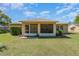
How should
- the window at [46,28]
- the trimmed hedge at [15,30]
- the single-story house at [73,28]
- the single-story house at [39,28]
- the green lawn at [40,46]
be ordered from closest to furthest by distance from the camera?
the green lawn at [40,46], the single-story house at [73,28], the trimmed hedge at [15,30], the single-story house at [39,28], the window at [46,28]

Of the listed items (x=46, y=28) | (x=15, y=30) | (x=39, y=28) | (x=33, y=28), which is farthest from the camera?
(x=46, y=28)

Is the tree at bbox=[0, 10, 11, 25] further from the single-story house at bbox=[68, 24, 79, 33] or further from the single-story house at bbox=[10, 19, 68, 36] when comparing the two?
the single-story house at bbox=[68, 24, 79, 33]

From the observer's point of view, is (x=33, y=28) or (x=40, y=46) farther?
(x=33, y=28)

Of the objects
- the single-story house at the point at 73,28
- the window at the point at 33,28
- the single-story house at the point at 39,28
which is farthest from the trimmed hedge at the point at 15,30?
the single-story house at the point at 73,28

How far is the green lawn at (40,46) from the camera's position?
45.9 ft

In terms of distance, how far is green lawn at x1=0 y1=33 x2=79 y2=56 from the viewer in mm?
13977

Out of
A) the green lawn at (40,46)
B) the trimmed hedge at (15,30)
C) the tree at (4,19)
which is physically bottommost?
the green lawn at (40,46)

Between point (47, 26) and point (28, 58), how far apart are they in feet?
22.6

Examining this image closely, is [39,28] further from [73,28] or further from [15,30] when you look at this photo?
[73,28]

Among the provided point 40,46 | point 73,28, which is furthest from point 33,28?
point 73,28

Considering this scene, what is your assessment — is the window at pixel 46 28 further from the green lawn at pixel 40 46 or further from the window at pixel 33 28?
the green lawn at pixel 40 46

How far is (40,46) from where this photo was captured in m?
15.1

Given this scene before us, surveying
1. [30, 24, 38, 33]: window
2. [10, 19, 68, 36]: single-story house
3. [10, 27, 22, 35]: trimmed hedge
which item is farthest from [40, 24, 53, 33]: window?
[10, 27, 22, 35]: trimmed hedge

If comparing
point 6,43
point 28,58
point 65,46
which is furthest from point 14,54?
point 65,46
